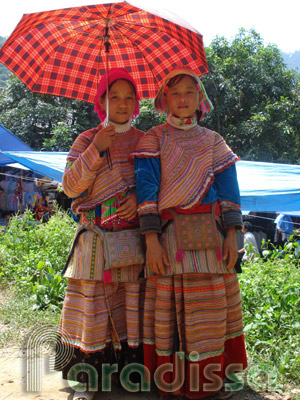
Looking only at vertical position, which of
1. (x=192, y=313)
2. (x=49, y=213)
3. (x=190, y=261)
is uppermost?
(x=190, y=261)

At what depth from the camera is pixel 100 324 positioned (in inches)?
88.2

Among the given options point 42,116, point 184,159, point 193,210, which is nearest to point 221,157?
point 184,159

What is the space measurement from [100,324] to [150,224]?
25.2 inches

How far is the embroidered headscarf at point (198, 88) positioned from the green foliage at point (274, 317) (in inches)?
64.8

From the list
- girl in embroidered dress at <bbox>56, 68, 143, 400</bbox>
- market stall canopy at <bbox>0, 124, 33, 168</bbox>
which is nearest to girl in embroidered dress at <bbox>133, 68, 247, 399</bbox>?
girl in embroidered dress at <bbox>56, 68, 143, 400</bbox>

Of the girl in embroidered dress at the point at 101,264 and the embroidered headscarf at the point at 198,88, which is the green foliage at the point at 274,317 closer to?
the girl in embroidered dress at the point at 101,264

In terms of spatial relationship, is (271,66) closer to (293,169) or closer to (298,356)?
(293,169)

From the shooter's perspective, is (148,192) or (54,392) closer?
(148,192)

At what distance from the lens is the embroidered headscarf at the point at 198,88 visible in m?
2.31

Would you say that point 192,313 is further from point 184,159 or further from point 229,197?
point 184,159

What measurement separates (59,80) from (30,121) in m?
12.3

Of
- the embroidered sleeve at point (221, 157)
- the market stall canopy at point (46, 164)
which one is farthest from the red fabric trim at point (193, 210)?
the market stall canopy at point (46, 164)

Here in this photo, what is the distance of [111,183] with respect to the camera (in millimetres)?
2299

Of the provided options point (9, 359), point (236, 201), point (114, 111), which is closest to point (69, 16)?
point (114, 111)
